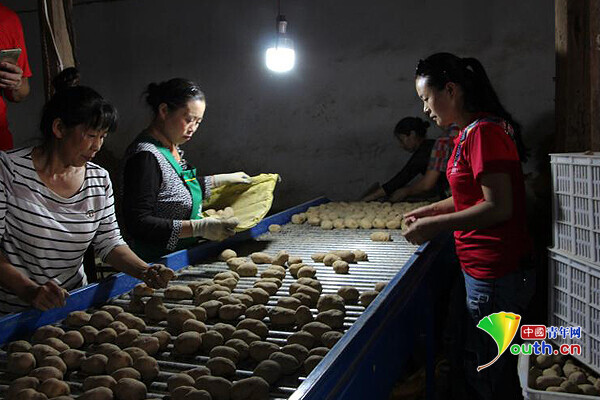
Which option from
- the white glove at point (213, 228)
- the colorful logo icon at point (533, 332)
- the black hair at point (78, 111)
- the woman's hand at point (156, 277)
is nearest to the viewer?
the black hair at point (78, 111)

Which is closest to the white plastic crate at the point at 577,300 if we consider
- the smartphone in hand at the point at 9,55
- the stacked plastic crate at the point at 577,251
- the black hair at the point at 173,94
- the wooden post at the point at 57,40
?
the stacked plastic crate at the point at 577,251

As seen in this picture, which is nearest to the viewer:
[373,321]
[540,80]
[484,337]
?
[373,321]

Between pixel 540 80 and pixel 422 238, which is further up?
pixel 540 80

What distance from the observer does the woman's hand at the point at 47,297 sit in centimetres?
167

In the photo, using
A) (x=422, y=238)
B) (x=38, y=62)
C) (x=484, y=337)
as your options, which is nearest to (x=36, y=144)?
(x=422, y=238)

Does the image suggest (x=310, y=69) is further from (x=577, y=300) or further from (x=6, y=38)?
(x=577, y=300)

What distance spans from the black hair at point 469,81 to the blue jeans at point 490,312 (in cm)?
56

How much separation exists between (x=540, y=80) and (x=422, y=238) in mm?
3920

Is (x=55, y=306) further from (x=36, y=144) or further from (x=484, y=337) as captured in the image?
(x=484, y=337)

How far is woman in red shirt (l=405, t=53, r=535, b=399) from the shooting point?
194 centimetres

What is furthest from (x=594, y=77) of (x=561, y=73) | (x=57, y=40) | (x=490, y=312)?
(x=57, y=40)

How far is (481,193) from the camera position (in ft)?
6.69

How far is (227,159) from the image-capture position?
668cm

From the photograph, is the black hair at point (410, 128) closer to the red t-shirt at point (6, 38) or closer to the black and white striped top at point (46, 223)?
the red t-shirt at point (6, 38)
